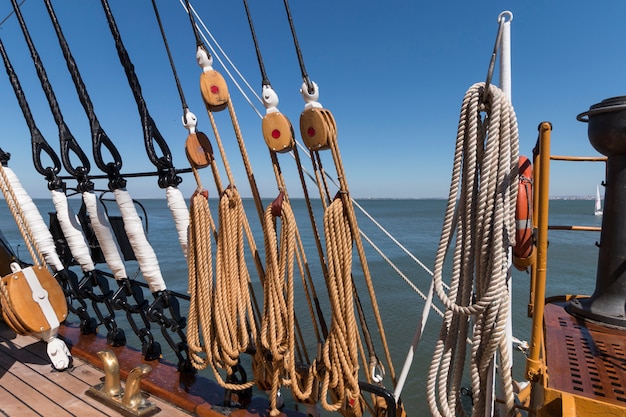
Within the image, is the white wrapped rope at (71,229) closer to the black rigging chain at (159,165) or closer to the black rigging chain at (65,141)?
the black rigging chain at (65,141)

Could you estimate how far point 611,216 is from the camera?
7.68ft

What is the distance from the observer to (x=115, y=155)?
8.07ft

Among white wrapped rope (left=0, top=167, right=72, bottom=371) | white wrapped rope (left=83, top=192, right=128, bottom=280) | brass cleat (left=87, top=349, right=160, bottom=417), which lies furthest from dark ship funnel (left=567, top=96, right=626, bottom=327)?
white wrapped rope (left=0, top=167, right=72, bottom=371)

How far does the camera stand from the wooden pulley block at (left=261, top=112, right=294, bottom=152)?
68.8 inches

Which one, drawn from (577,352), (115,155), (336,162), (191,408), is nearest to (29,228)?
(115,155)

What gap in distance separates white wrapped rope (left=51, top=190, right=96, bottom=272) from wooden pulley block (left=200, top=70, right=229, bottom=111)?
5.30 ft

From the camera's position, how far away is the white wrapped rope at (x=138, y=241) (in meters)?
2.36

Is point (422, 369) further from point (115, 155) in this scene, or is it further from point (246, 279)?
point (115, 155)

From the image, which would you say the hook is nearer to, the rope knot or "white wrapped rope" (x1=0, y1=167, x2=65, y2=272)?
the rope knot

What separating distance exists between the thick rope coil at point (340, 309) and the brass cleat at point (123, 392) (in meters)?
0.96

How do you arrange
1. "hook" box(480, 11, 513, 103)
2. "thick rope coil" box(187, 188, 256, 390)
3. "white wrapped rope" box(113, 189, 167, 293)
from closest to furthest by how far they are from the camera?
1. "hook" box(480, 11, 513, 103)
2. "thick rope coil" box(187, 188, 256, 390)
3. "white wrapped rope" box(113, 189, 167, 293)

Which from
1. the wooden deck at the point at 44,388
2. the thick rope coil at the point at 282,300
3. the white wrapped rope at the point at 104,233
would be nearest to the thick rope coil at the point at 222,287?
the thick rope coil at the point at 282,300

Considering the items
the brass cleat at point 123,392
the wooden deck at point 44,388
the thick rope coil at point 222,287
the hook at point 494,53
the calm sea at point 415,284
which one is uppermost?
the hook at point 494,53

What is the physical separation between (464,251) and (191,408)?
5.29 feet
